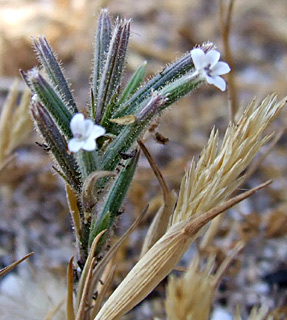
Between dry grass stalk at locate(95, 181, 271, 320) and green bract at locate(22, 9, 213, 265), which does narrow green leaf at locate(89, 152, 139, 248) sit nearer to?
green bract at locate(22, 9, 213, 265)

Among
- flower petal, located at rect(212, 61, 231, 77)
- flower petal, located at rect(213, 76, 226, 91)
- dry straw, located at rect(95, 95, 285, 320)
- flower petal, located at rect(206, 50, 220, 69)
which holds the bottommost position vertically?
dry straw, located at rect(95, 95, 285, 320)

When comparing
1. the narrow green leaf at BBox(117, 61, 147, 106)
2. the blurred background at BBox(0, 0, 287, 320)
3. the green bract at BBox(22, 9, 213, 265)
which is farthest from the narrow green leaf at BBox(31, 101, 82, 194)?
the blurred background at BBox(0, 0, 287, 320)

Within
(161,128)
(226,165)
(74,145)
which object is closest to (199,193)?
(226,165)

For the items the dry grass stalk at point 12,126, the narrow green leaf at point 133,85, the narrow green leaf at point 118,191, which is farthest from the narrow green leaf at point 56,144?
the dry grass stalk at point 12,126

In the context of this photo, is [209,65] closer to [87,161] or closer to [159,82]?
[159,82]

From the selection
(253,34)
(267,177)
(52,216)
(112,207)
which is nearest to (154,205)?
(52,216)

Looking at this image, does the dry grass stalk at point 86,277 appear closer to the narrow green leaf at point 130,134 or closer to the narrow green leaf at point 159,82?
the narrow green leaf at point 130,134
